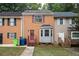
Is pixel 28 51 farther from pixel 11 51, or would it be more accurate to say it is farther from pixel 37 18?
pixel 37 18

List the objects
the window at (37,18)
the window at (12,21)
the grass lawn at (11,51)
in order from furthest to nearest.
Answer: the window at (12,21) < the window at (37,18) < the grass lawn at (11,51)

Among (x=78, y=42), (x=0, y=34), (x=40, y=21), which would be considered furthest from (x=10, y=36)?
(x=78, y=42)

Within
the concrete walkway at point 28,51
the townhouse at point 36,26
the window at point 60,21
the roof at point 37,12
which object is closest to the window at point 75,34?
the townhouse at point 36,26

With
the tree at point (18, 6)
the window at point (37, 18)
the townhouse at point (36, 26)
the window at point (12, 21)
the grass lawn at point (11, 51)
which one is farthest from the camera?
the window at point (12, 21)

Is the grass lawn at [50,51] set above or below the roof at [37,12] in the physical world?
below

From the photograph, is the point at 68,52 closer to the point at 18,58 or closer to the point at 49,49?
the point at 49,49

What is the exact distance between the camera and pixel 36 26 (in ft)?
21.0

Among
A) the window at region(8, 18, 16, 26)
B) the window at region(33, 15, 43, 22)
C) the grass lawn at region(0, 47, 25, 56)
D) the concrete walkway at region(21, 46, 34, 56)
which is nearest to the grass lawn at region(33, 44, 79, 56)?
the concrete walkway at region(21, 46, 34, 56)

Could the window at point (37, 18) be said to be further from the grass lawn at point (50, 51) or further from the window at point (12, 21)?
the grass lawn at point (50, 51)

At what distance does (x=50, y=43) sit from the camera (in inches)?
243

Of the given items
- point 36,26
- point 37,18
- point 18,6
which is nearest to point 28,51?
point 36,26

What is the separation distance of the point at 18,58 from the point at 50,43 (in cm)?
80

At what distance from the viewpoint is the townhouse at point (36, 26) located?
6.18 metres

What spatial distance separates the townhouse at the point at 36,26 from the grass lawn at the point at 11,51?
0.13 meters
